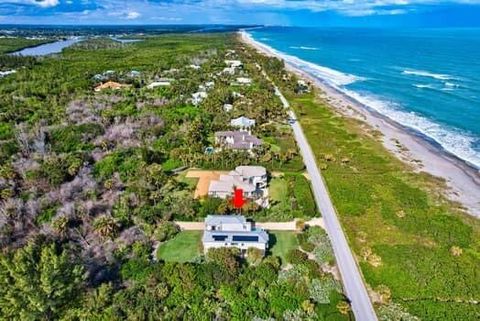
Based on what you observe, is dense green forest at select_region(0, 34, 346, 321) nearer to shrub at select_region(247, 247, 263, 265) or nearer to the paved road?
shrub at select_region(247, 247, 263, 265)

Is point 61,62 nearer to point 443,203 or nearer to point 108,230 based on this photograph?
point 108,230

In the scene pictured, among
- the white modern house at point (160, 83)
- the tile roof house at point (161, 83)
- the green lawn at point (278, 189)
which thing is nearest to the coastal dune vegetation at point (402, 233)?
the green lawn at point (278, 189)

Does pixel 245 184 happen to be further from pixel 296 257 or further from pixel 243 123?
pixel 243 123

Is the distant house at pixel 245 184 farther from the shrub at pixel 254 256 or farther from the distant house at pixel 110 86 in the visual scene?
the distant house at pixel 110 86

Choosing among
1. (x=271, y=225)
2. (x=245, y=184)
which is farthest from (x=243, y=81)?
(x=271, y=225)

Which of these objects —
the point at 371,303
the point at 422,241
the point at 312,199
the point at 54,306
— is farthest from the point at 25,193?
the point at 422,241

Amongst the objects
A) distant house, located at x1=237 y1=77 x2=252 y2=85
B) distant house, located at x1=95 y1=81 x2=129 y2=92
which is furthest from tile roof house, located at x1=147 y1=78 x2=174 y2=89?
distant house, located at x1=237 y1=77 x2=252 y2=85
